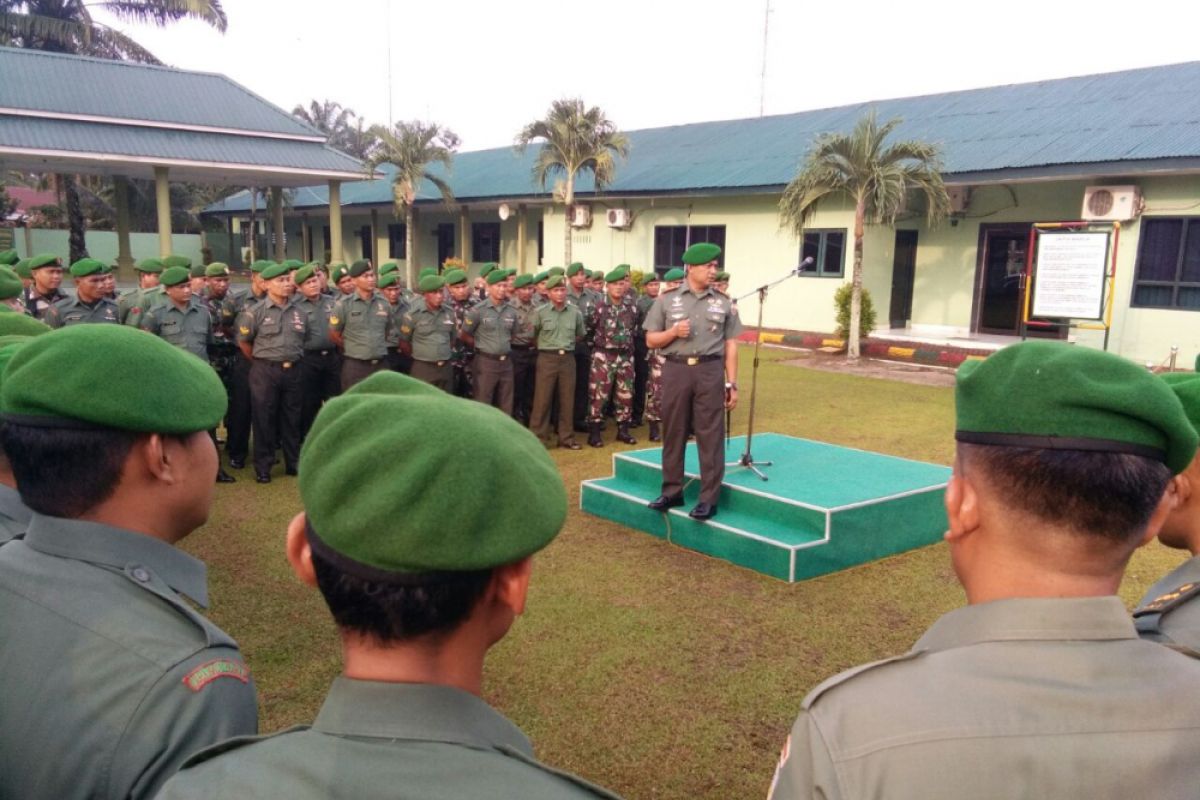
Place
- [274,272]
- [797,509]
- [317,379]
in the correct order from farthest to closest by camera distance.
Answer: [317,379] < [274,272] < [797,509]

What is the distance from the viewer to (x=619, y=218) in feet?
63.0

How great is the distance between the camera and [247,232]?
106 ft

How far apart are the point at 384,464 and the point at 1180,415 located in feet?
3.69

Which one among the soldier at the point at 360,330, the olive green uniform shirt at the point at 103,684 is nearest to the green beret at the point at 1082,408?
the olive green uniform shirt at the point at 103,684

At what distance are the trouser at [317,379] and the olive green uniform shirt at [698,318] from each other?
132 inches

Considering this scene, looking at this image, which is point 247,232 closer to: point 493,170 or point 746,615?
point 493,170

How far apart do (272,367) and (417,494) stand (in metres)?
6.76

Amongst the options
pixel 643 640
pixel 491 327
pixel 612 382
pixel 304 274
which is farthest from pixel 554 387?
pixel 643 640

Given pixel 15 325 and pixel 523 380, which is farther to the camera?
pixel 523 380

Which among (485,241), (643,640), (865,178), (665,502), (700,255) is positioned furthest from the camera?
(485,241)

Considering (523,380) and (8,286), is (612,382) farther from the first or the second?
(8,286)

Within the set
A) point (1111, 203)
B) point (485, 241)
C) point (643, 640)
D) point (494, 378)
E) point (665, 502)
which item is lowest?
point (643, 640)

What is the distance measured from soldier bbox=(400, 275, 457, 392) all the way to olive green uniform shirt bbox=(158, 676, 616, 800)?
7.13m

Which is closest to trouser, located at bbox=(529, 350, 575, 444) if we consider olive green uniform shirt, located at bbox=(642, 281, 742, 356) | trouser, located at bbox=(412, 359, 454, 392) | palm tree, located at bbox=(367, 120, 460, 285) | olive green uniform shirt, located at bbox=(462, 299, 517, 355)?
olive green uniform shirt, located at bbox=(462, 299, 517, 355)
